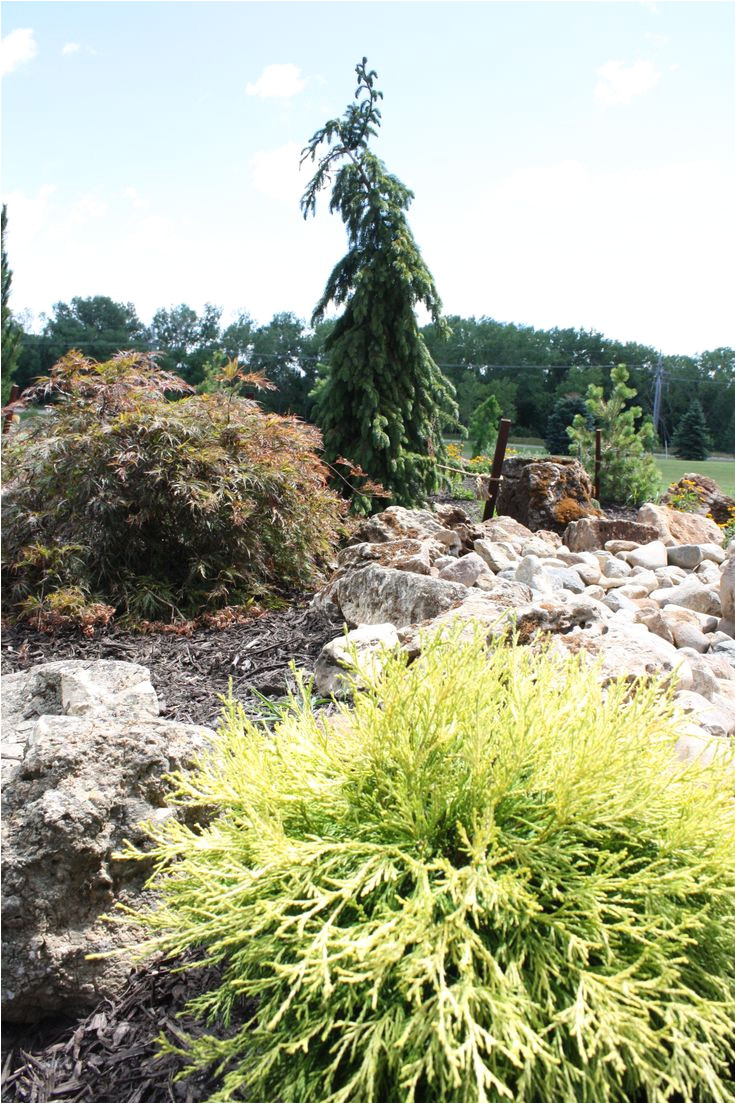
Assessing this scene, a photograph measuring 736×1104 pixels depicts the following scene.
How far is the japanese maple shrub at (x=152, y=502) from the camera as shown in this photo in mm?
5621

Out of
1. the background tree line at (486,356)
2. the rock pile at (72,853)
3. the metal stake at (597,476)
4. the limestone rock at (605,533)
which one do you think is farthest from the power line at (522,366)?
the rock pile at (72,853)

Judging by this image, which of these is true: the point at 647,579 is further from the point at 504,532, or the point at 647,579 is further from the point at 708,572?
the point at 504,532

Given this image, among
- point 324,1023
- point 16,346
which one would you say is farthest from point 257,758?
point 16,346

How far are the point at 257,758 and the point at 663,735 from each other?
1055mm

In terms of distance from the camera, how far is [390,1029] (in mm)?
1488

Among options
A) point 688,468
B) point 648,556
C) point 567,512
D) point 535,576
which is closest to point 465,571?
point 535,576

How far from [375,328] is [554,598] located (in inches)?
226

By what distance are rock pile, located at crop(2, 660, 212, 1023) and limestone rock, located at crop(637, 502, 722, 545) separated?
23.1 feet

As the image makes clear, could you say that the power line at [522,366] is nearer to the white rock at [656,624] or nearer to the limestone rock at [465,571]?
the limestone rock at [465,571]

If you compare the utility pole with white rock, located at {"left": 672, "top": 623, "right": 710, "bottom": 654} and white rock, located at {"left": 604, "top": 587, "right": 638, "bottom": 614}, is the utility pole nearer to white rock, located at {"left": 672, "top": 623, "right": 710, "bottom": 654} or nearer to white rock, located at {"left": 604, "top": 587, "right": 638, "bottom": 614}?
white rock, located at {"left": 604, "top": 587, "right": 638, "bottom": 614}

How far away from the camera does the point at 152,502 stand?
5.66 metres

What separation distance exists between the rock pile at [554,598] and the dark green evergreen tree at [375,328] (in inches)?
86.3

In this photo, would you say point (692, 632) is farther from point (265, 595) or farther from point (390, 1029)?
point (390, 1029)

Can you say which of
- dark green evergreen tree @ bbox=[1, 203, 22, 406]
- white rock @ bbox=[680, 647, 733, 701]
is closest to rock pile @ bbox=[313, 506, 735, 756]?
white rock @ bbox=[680, 647, 733, 701]
